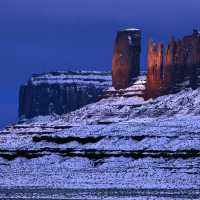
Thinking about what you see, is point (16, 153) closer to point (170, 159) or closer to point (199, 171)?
point (170, 159)

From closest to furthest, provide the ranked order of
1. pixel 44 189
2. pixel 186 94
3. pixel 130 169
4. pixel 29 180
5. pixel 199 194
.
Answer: pixel 199 194
pixel 44 189
pixel 29 180
pixel 130 169
pixel 186 94

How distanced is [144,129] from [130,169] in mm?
23623

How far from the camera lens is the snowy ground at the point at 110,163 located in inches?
3418

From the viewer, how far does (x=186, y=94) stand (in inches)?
7598

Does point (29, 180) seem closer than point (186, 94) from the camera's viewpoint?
Yes

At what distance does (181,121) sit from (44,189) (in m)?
56.2

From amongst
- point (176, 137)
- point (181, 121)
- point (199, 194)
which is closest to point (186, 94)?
point (181, 121)

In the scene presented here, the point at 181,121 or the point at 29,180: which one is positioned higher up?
the point at 181,121

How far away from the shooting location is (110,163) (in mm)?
119125

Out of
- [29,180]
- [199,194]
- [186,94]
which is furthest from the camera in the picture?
[186,94]

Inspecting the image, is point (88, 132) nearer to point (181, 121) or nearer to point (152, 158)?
point (181, 121)

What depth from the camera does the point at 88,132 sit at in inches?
5468

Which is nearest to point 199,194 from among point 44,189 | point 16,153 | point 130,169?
point 44,189

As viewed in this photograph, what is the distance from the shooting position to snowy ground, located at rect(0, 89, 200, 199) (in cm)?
8681
